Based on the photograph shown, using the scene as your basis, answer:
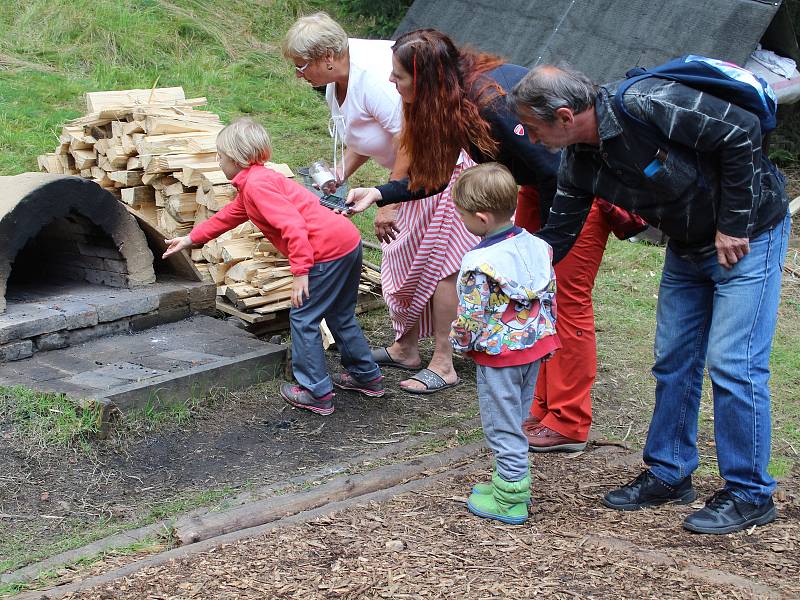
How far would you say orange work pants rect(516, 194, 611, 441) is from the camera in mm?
4410

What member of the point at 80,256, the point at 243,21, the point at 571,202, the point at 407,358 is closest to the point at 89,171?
the point at 80,256

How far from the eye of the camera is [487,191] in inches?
141

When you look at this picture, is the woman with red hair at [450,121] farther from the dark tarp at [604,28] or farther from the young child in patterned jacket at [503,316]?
the dark tarp at [604,28]

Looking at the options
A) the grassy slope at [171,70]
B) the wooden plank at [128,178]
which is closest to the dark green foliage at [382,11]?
the grassy slope at [171,70]

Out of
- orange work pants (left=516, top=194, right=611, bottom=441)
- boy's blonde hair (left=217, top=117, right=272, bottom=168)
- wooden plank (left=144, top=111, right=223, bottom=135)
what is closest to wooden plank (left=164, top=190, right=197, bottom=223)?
wooden plank (left=144, top=111, right=223, bottom=135)

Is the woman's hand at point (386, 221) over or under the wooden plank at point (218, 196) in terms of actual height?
over

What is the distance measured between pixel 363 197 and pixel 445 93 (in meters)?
0.61

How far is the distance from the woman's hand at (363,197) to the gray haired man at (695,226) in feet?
2.89

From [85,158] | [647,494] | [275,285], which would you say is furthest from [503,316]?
[85,158]

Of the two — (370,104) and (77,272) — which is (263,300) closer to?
(77,272)

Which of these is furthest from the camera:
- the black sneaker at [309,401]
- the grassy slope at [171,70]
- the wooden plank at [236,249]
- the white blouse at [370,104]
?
the grassy slope at [171,70]

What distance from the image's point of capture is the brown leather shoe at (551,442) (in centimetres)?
460

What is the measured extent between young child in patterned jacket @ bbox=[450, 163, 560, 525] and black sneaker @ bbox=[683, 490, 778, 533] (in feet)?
2.13

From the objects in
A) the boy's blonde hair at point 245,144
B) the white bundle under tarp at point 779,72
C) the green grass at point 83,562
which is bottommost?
the green grass at point 83,562
